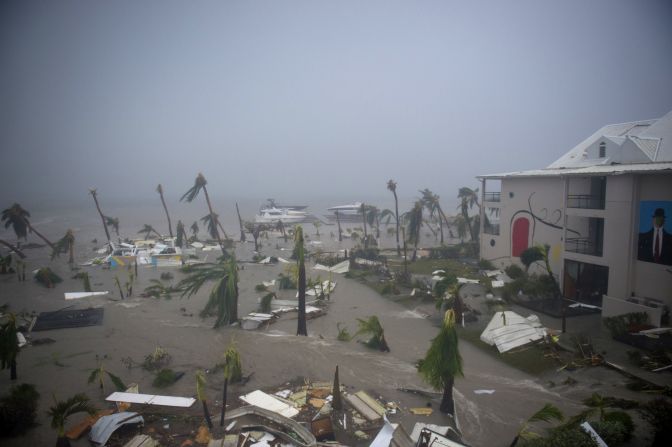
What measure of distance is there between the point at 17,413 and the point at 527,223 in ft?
94.7

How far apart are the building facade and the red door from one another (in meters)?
0.07

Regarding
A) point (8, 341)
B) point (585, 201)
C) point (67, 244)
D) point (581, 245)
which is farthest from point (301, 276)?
point (67, 244)

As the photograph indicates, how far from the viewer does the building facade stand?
18.2m

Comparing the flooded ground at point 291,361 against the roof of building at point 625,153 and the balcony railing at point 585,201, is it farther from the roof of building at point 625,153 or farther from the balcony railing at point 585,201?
the roof of building at point 625,153

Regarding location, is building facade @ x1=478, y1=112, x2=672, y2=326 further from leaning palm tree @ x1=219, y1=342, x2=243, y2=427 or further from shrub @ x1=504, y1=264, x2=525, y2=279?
leaning palm tree @ x1=219, y1=342, x2=243, y2=427

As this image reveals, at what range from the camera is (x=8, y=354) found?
13.1m

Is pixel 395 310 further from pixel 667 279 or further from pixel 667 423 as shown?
pixel 667 423

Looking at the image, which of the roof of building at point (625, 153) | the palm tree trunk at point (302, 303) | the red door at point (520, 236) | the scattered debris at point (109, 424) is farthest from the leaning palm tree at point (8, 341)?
the red door at point (520, 236)

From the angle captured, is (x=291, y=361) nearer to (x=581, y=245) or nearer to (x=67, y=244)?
(x=581, y=245)

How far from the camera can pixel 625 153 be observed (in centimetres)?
2372

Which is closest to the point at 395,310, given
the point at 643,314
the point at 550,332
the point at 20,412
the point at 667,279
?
the point at 550,332

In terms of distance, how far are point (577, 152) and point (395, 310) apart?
63.4ft

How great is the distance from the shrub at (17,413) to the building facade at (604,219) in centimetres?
2303

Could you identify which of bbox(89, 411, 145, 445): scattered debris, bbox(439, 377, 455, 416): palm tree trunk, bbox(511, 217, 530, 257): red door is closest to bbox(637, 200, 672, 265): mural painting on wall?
bbox(511, 217, 530, 257): red door
